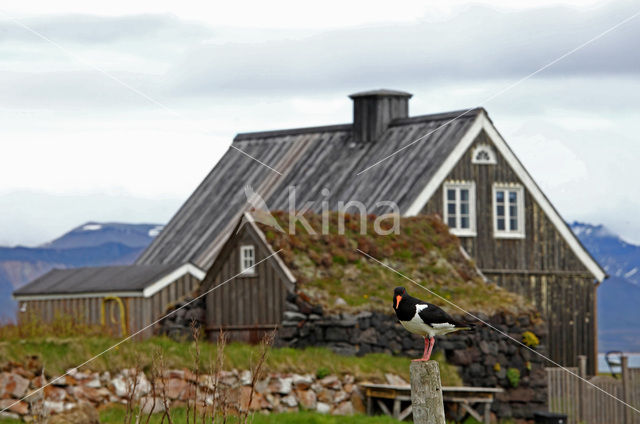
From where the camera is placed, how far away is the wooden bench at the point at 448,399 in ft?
72.1

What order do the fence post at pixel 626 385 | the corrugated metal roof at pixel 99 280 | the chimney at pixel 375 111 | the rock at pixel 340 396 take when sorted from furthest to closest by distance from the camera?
the chimney at pixel 375 111
the corrugated metal roof at pixel 99 280
the fence post at pixel 626 385
the rock at pixel 340 396

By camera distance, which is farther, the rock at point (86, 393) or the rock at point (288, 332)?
the rock at point (288, 332)

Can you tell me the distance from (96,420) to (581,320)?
65.4 ft

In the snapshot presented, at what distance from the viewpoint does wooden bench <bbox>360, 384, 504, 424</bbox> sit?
21984 millimetres

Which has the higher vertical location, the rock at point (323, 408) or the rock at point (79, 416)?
the rock at point (79, 416)

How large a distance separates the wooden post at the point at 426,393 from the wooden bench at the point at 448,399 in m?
7.93

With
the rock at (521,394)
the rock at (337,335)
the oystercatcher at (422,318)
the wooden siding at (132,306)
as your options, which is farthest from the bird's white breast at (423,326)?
the wooden siding at (132,306)

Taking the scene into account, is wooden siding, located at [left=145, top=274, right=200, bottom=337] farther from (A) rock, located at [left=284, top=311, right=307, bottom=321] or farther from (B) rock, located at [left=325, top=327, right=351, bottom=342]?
(B) rock, located at [left=325, top=327, right=351, bottom=342]

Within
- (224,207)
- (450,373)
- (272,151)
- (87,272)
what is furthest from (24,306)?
(450,373)

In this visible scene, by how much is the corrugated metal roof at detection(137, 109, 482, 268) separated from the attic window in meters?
0.69

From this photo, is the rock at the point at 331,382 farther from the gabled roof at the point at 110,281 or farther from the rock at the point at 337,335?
the gabled roof at the point at 110,281

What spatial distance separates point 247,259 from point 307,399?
5225 mm

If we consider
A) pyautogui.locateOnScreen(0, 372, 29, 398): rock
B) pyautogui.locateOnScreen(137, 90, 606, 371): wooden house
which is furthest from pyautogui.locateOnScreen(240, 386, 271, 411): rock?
pyautogui.locateOnScreen(137, 90, 606, 371): wooden house

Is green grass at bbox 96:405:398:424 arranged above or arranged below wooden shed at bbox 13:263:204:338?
below
